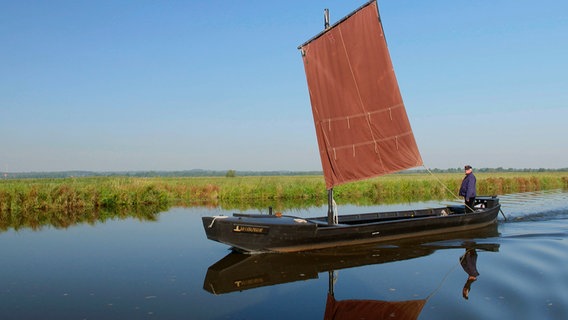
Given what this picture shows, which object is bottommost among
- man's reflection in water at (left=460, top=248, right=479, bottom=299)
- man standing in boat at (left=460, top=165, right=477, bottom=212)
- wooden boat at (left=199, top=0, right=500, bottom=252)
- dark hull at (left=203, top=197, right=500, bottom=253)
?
man's reflection in water at (left=460, top=248, right=479, bottom=299)

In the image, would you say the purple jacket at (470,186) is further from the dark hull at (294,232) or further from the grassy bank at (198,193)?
the grassy bank at (198,193)

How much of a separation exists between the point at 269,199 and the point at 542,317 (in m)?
30.8

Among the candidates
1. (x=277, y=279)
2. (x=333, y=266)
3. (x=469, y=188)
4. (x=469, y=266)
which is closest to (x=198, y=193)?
(x=469, y=188)

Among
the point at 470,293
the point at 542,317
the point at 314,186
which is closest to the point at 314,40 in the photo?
the point at 470,293

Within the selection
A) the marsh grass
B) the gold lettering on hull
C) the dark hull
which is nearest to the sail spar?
the dark hull

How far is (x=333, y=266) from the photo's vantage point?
12688 mm

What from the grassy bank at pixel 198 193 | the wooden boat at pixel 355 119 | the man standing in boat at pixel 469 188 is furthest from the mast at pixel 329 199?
the grassy bank at pixel 198 193

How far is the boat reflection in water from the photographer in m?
8.50

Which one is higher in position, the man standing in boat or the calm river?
the man standing in boat

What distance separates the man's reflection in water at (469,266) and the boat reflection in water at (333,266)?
8cm

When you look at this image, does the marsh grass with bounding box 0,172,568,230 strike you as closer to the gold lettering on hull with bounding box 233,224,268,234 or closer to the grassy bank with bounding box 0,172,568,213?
the grassy bank with bounding box 0,172,568,213

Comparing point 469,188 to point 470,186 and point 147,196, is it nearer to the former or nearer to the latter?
point 470,186

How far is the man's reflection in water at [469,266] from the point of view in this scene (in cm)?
977

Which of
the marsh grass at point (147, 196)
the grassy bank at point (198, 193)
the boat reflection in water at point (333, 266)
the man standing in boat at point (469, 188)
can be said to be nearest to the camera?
the boat reflection in water at point (333, 266)
